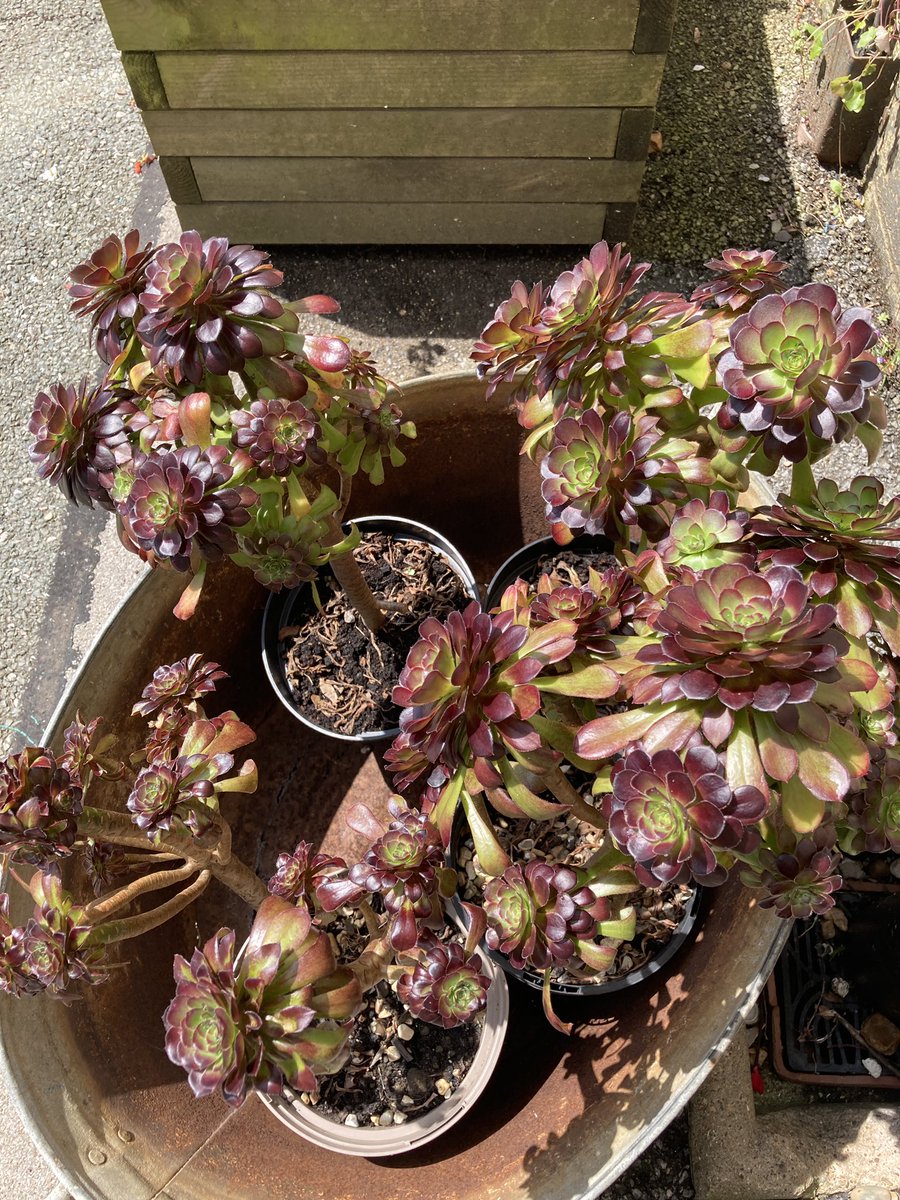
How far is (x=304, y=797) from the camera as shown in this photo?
167cm

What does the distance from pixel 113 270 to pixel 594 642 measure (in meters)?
0.75

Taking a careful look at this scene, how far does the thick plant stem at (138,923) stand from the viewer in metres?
1.08

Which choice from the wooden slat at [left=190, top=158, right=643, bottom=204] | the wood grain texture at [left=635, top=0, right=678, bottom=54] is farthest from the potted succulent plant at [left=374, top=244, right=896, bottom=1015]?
the wooden slat at [left=190, top=158, right=643, bottom=204]

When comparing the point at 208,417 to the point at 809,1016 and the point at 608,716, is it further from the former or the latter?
the point at 809,1016

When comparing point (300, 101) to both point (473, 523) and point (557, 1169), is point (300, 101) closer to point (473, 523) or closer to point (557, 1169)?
point (473, 523)

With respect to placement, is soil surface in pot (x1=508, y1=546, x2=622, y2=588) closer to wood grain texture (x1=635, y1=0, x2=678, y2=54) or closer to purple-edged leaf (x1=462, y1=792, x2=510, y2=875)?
purple-edged leaf (x1=462, y1=792, x2=510, y2=875)

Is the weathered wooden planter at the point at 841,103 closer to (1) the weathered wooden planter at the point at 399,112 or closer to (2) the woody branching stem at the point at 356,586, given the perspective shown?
(1) the weathered wooden planter at the point at 399,112

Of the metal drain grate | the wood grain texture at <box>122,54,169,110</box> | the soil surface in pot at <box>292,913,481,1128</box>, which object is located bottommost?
the metal drain grate

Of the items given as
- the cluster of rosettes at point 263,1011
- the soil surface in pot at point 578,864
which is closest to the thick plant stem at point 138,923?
the cluster of rosettes at point 263,1011

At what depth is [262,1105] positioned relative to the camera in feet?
4.18

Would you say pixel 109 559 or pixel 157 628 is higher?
pixel 157 628

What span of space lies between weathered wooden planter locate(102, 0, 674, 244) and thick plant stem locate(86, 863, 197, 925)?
1.90 metres

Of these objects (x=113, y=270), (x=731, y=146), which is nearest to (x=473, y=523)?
(x=113, y=270)

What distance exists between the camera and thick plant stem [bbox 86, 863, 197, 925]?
1092 mm
